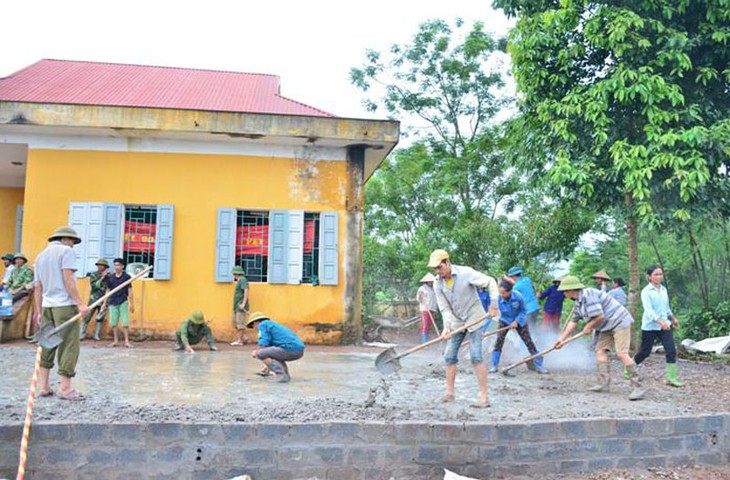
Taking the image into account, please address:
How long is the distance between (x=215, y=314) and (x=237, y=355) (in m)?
1.82

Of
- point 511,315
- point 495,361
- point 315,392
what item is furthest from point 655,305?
point 315,392

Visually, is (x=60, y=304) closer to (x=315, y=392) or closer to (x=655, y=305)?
(x=315, y=392)

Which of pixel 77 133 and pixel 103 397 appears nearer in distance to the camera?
pixel 103 397

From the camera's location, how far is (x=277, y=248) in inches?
433

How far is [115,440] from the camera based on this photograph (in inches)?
187

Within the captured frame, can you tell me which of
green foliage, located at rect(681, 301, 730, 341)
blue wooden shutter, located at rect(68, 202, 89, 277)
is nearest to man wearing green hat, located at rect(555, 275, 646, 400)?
green foliage, located at rect(681, 301, 730, 341)

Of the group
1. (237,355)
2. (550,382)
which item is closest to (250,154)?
(237,355)

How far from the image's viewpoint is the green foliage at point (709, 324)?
11.9 meters

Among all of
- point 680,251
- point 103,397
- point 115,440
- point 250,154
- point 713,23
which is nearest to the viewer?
point 115,440

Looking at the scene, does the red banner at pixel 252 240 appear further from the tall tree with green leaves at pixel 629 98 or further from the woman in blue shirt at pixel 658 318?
the woman in blue shirt at pixel 658 318

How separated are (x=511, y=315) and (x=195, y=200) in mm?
6175

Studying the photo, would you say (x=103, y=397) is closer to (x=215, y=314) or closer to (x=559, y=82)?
(x=215, y=314)

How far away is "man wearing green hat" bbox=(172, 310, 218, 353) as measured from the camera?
9.14 metres

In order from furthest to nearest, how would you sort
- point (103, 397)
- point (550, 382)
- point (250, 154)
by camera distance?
point (250, 154) → point (550, 382) → point (103, 397)
